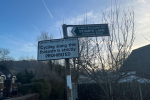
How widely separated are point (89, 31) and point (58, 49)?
1.03 meters

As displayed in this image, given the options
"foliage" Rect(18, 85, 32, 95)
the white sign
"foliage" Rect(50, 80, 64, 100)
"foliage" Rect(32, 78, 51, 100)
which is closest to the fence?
the white sign

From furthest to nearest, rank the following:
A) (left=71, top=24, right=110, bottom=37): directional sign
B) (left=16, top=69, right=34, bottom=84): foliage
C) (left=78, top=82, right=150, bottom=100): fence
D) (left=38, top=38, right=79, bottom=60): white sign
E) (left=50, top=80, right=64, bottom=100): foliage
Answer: (left=16, top=69, right=34, bottom=84): foliage → (left=50, top=80, right=64, bottom=100): foliage → (left=78, top=82, right=150, bottom=100): fence → (left=71, top=24, right=110, bottom=37): directional sign → (left=38, top=38, right=79, bottom=60): white sign

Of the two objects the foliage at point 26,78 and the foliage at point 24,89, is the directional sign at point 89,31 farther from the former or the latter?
the foliage at point 26,78

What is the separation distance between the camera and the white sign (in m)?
3.27

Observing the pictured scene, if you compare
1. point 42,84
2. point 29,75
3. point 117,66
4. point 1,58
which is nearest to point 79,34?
point 117,66

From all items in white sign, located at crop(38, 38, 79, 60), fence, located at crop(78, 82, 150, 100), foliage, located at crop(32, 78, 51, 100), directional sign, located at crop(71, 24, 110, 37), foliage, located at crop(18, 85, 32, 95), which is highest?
directional sign, located at crop(71, 24, 110, 37)

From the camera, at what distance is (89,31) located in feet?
11.6

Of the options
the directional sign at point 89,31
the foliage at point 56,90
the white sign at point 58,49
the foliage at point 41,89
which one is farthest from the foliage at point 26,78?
the directional sign at point 89,31

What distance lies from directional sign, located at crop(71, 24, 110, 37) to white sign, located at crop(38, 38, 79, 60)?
11.7 inches

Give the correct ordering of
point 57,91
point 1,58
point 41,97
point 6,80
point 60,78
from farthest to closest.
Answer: point 1,58
point 6,80
point 60,78
point 57,91
point 41,97

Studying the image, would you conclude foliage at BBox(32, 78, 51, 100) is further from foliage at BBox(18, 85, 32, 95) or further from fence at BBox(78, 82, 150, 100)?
fence at BBox(78, 82, 150, 100)

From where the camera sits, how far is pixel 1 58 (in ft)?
136

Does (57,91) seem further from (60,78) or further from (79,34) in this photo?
(79,34)

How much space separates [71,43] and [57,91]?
507 inches
